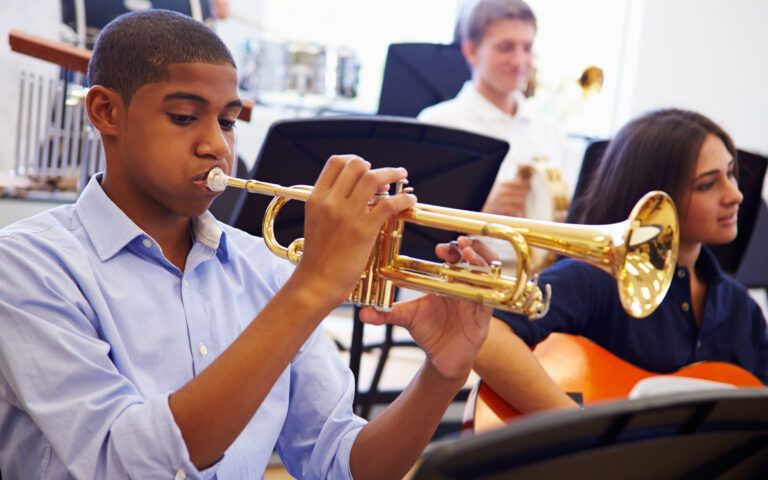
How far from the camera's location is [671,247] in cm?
158

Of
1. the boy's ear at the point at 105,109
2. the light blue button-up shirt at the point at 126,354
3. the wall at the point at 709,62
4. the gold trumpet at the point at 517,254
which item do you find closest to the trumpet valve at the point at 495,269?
the gold trumpet at the point at 517,254

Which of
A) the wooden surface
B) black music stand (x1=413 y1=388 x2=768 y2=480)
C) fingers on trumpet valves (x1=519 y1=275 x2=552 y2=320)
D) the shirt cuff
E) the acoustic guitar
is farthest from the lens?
the wooden surface

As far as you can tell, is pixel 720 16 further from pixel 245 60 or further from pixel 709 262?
pixel 709 262

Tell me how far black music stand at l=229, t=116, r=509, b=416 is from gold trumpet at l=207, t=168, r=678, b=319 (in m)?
0.62

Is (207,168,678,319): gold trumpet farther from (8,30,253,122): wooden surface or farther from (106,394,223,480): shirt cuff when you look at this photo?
(8,30,253,122): wooden surface

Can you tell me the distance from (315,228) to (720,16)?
237 inches

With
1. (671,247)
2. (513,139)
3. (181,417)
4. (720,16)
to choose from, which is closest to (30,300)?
(181,417)

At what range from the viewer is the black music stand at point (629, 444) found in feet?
2.67

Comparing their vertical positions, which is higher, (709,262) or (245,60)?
(245,60)

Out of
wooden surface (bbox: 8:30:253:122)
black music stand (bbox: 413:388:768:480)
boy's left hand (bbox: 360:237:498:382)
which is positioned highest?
wooden surface (bbox: 8:30:253:122)

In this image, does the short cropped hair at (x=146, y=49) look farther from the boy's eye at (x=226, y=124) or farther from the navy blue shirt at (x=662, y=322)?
the navy blue shirt at (x=662, y=322)

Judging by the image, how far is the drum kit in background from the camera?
513 cm

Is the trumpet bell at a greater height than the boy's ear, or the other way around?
the boy's ear

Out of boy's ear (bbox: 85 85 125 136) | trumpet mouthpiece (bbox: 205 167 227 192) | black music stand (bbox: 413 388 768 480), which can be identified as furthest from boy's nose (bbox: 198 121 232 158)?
black music stand (bbox: 413 388 768 480)
